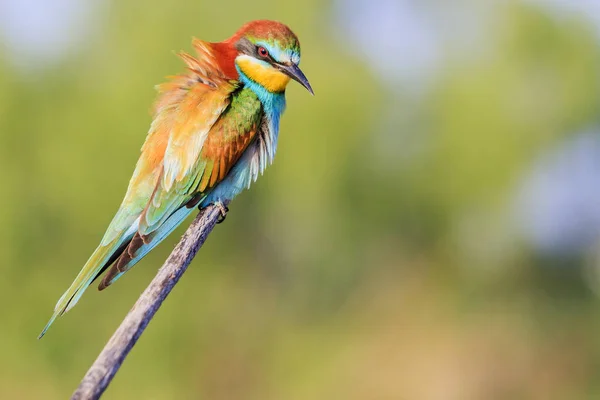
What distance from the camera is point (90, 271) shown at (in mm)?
2523

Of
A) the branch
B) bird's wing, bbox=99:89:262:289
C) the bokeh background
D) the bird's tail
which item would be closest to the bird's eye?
bird's wing, bbox=99:89:262:289

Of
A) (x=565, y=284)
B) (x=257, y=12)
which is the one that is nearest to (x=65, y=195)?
(x=257, y=12)

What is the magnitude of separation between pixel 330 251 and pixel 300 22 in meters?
3.33

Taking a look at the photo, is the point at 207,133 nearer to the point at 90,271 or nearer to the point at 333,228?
the point at 90,271

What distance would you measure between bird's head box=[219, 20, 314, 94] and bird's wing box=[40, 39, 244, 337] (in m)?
0.12

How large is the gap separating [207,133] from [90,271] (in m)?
0.71

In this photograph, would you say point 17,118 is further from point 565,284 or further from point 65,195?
point 565,284

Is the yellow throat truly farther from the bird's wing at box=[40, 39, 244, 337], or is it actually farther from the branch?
the branch

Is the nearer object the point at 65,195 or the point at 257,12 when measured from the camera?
the point at 65,195

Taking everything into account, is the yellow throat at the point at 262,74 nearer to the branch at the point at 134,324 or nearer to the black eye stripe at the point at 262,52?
the black eye stripe at the point at 262,52

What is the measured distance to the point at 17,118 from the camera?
11164 mm

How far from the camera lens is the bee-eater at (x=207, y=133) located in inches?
113

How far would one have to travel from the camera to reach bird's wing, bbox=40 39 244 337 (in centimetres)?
284

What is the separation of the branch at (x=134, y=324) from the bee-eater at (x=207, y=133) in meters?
0.57
